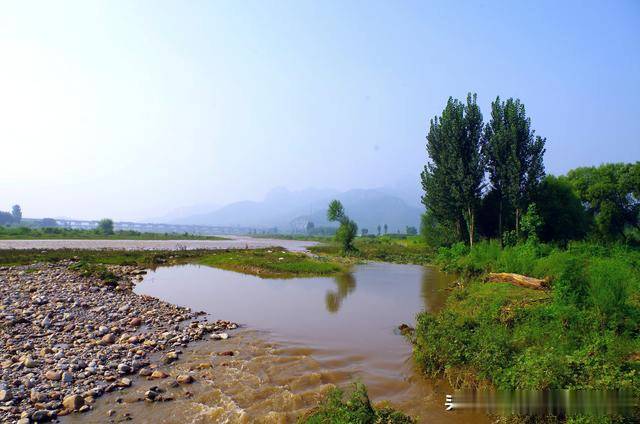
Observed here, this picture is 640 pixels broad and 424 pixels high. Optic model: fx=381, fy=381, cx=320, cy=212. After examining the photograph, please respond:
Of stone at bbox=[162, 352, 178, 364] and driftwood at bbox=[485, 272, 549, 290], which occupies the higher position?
driftwood at bbox=[485, 272, 549, 290]

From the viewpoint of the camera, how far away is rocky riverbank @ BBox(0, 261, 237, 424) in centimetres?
809

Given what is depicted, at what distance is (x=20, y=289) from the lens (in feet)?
64.4

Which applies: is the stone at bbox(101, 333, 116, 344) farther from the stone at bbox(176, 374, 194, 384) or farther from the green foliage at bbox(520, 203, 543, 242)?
the green foliage at bbox(520, 203, 543, 242)

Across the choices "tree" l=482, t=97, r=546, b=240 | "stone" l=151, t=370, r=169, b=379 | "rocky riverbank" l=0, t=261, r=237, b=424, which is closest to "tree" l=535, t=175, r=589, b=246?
"tree" l=482, t=97, r=546, b=240

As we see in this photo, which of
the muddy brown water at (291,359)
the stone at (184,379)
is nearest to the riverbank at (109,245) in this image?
the muddy brown water at (291,359)

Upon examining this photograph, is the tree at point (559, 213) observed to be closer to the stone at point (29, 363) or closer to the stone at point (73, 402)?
the stone at point (73, 402)

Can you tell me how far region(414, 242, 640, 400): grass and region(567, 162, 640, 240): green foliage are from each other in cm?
3536

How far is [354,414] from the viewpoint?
6039 millimetres

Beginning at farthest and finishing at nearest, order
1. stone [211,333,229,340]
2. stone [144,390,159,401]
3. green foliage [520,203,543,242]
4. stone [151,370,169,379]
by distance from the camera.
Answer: green foliage [520,203,543,242], stone [211,333,229,340], stone [151,370,169,379], stone [144,390,159,401]

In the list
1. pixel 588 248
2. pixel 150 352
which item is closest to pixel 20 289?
pixel 150 352

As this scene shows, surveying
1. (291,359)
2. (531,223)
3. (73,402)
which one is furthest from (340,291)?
(73,402)

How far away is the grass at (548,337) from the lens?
6719 mm

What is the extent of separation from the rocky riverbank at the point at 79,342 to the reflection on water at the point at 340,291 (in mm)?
5794

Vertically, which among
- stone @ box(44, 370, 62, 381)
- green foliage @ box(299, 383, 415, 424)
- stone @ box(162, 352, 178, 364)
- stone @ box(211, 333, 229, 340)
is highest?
green foliage @ box(299, 383, 415, 424)
